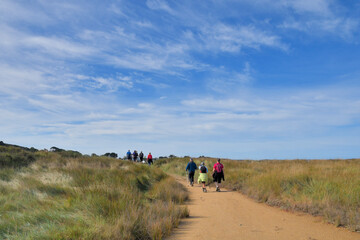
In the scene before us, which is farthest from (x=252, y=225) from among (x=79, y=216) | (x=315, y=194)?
(x=79, y=216)

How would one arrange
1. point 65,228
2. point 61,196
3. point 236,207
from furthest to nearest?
point 236,207 → point 61,196 → point 65,228

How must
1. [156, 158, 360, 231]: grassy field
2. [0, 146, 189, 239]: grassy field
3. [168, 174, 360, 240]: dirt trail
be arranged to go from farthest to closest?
[156, 158, 360, 231]: grassy field → [168, 174, 360, 240]: dirt trail → [0, 146, 189, 239]: grassy field

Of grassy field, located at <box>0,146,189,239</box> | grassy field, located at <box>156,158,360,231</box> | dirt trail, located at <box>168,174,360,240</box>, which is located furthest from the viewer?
grassy field, located at <box>156,158,360,231</box>

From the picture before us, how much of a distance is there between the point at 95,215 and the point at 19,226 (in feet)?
5.81

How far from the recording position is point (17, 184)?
430 inches

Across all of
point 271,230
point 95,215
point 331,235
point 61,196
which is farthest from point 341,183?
point 61,196

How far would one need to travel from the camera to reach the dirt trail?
691 cm

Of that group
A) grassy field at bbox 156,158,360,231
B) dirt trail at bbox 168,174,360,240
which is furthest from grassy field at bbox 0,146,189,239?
grassy field at bbox 156,158,360,231

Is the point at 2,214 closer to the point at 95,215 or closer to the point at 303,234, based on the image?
the point at 95,215

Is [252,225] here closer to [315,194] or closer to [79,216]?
[315,194]

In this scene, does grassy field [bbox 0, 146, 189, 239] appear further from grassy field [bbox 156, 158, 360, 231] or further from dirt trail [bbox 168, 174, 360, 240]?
grassy field [bbox 156, 158, 360, 231]

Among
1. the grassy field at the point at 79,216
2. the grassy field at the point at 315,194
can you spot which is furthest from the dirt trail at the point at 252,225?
the grassy field at the point at 79,216

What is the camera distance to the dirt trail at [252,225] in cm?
691

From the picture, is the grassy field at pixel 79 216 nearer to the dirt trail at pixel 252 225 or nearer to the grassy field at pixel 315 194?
the dirt trail at pixel 252 225
